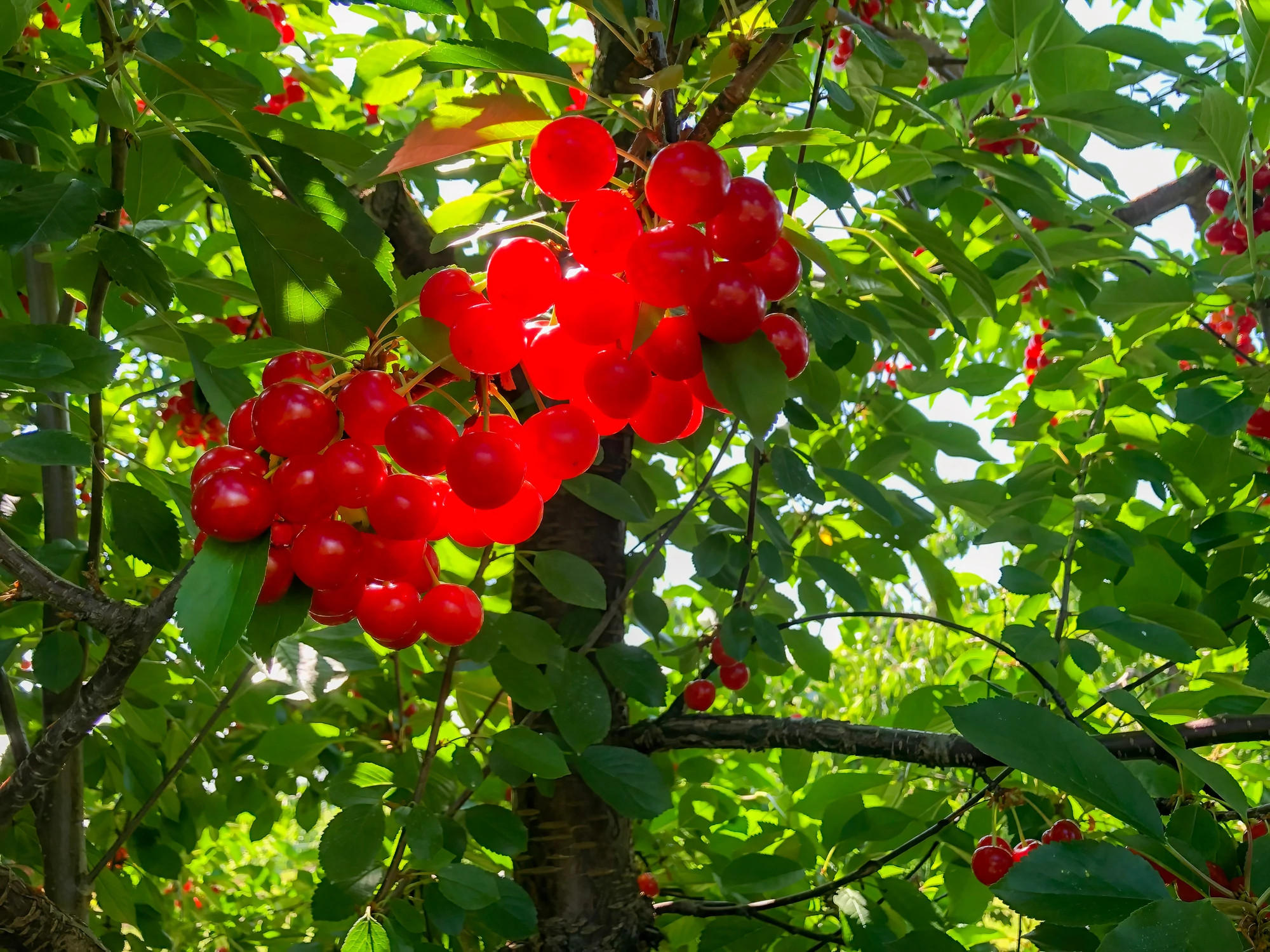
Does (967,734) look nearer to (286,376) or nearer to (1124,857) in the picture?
(1124,857)

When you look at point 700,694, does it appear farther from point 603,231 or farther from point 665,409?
point 603,231

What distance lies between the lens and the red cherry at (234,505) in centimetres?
55

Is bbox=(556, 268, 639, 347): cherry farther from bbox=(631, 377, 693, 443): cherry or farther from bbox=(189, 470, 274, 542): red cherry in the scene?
bbox=(189, 470, 274, 542): red cherry

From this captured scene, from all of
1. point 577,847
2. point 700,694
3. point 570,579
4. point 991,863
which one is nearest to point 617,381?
point 570,579

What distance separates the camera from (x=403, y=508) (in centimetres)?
61

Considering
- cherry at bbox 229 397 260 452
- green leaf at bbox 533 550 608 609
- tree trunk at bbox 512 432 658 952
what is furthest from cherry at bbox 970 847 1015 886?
cherry at bbox 229 397 260 452

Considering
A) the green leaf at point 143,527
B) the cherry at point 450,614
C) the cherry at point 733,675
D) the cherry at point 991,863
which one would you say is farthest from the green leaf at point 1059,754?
the cherry at point 733,675

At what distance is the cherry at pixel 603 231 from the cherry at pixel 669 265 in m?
0.03

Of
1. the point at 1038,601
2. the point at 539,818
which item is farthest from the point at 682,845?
the point at 1038,601

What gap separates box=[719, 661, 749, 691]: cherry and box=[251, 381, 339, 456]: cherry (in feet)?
5.07

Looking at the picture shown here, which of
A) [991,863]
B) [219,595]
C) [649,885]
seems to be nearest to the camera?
[219,595]

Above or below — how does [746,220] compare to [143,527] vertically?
above

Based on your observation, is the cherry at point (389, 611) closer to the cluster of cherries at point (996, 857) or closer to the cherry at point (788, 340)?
the cherry at point (788, 340)

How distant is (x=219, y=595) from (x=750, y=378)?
0.33 meters
